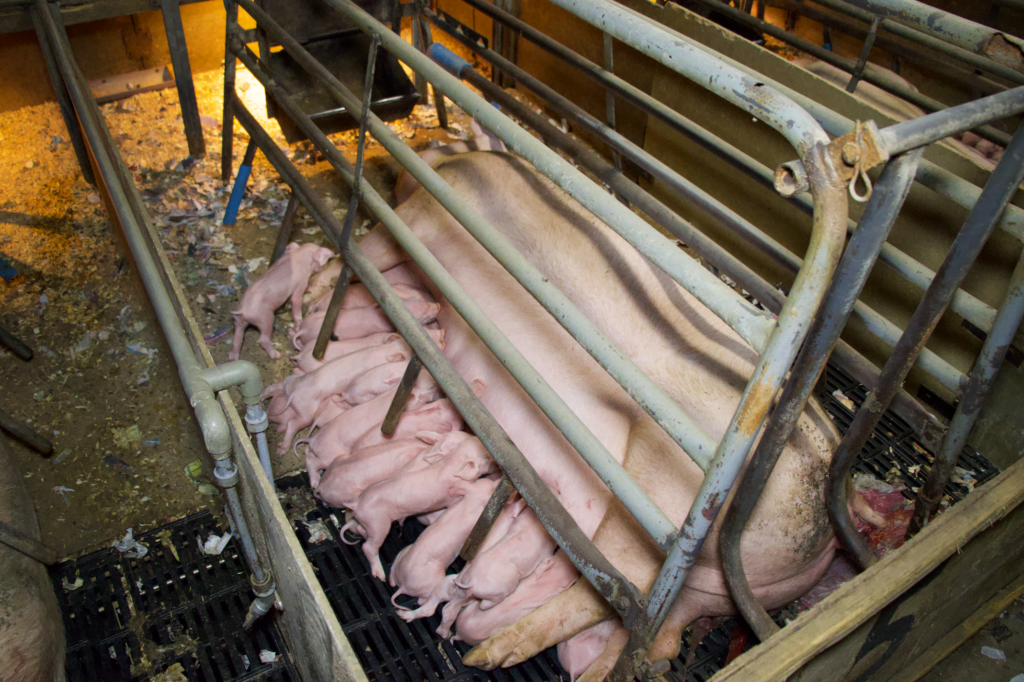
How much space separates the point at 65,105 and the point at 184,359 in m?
3.01

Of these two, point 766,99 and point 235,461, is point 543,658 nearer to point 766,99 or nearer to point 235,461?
point 235,461

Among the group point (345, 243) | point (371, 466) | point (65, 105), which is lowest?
A: point (371, 466)

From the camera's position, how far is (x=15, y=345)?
2.89 m

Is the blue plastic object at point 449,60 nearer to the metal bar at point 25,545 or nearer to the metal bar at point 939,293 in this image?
the metal bar at point 939,293

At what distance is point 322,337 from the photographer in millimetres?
2770

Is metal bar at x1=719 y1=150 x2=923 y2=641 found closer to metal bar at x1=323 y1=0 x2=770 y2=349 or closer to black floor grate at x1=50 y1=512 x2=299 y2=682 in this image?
metal bar at x1=323 y1=0 x2=770 y2=349

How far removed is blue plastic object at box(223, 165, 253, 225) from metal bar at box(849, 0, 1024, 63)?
2795mm

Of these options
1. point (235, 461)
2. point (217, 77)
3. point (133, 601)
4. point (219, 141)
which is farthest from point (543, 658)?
point (217, 77)

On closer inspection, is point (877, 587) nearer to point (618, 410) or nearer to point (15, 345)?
point (618, 410)

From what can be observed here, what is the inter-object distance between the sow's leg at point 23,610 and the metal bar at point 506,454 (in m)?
1.18

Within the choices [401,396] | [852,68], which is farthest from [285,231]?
[852,68]

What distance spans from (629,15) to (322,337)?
6.05ft

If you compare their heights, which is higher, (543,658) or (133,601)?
(543,658)

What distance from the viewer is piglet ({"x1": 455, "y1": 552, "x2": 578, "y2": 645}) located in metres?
1.99
